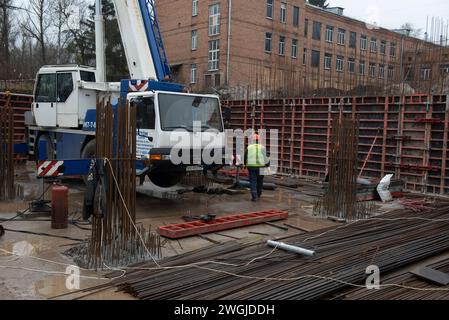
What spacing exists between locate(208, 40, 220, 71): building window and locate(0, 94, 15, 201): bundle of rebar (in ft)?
83.6

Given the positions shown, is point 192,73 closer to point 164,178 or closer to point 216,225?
point 164,178

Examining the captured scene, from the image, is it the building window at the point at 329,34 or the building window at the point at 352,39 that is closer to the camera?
the building window at the point at 329,34

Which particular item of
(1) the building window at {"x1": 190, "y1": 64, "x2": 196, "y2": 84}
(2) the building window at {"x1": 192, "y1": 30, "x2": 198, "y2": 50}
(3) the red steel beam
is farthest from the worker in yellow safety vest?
(2) the building window at {"x1": 192, "y1": 30, "x2": 198, "y2": 50}

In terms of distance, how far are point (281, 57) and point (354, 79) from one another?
2132 cm

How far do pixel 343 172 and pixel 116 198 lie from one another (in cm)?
508

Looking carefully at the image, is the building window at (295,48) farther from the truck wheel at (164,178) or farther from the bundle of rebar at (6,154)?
the bundle of rebar at (6,154)

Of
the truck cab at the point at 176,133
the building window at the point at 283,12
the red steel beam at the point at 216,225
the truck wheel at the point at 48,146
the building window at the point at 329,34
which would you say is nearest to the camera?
the red steel beam at the point at 216,225

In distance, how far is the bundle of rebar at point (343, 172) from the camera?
352 inches

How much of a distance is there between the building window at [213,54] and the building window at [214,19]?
750 millimetres

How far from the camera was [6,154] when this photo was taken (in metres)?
9.73

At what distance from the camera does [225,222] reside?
316 inches

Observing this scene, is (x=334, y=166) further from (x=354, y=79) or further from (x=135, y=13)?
(x=354, y=79)

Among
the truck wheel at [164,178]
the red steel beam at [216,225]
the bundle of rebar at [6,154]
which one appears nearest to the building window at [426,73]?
the red steel beam at [216,225]
